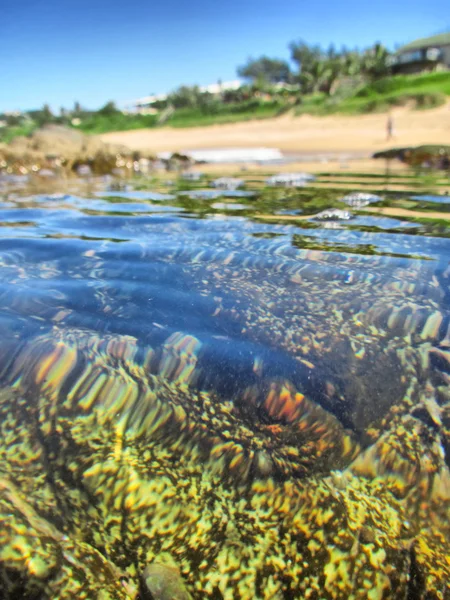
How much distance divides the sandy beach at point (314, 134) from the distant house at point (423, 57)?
1773cm

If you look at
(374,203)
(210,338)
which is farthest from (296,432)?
(374,203)

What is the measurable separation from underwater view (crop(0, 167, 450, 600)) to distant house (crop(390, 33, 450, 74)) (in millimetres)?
48079

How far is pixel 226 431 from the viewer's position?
126cm

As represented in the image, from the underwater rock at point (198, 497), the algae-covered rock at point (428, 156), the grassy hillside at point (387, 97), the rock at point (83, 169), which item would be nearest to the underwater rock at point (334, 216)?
the underwater rock at point (198, 497)

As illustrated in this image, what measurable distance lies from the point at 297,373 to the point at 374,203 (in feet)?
11.6

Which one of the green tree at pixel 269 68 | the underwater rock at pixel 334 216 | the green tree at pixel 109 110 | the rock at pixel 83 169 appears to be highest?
the green tree at pixel 269 68

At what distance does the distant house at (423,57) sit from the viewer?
43219 mm

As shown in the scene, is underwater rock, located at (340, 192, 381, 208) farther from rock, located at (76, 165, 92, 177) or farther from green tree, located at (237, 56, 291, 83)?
green tree, located at (237, 56, 291, 83)

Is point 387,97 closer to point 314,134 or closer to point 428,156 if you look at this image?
point 314,134

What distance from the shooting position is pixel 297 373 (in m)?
1.43

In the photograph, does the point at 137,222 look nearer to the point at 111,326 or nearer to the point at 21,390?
the point at 111,326

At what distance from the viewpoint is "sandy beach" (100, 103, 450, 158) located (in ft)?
66.1

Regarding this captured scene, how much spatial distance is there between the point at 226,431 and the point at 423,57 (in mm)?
57139

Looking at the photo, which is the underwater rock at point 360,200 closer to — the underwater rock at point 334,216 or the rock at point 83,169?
the underwater rock at point 334,216
